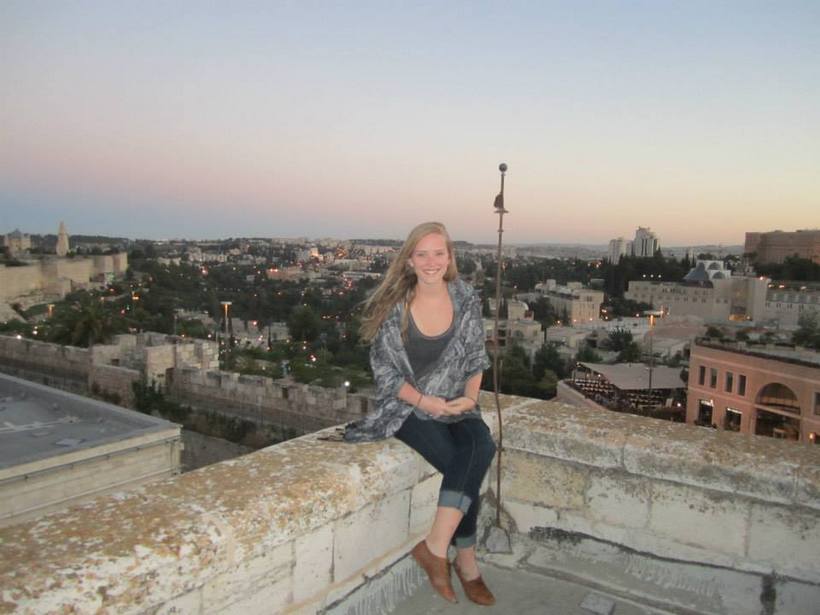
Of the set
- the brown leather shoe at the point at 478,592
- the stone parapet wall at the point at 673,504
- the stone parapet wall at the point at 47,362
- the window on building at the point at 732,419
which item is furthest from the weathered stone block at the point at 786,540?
the window on building at the point at 732,419

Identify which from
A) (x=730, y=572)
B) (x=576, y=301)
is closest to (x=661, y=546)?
(x=730, y=572)

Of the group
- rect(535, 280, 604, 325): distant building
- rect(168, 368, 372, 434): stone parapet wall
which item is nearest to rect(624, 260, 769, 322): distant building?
rect(535, 280, 604, 325): distant building

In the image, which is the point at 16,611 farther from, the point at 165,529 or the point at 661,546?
the point at 661,546

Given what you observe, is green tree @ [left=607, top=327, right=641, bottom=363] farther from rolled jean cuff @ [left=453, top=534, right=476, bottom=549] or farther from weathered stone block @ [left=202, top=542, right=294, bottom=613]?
weathered stone block @ [left=202, top=542, right=294, bottom=613]

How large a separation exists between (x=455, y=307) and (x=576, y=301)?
55730 mm

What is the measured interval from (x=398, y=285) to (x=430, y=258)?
0.15 metres

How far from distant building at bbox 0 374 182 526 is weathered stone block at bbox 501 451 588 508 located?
6.66 meters

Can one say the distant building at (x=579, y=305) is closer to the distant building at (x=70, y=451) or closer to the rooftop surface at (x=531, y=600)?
the distant building at (x=70, y=451)

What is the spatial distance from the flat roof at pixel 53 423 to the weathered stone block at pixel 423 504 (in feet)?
21.8

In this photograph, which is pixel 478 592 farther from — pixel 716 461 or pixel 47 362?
pixel 47 362

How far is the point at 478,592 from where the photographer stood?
190 cm

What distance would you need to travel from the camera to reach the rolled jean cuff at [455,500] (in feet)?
6.03

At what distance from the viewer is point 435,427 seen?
1995 mm

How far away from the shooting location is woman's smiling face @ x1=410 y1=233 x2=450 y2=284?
2.16 metres
